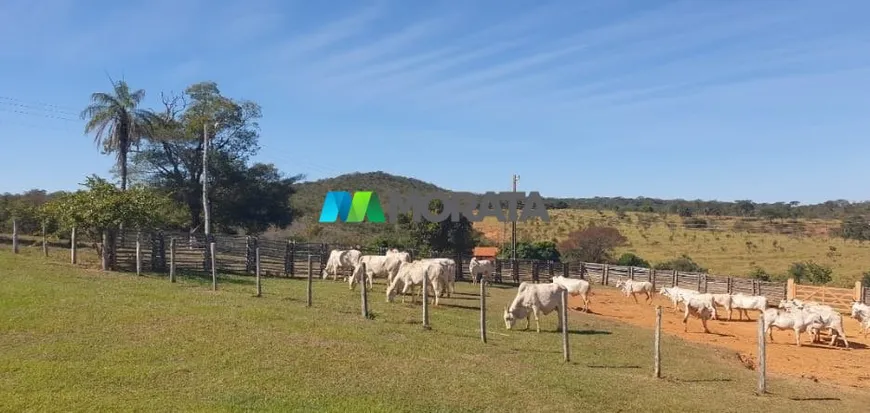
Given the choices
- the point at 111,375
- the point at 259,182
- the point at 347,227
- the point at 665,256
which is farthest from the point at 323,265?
the point at 665,256

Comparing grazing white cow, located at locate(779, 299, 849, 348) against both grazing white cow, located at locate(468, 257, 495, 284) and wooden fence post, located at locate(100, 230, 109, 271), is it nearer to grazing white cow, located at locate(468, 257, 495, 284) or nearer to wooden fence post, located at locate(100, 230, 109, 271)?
grazing white cow, located at locate(468, 257, 495, 284)

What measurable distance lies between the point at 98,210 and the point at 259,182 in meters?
25.0

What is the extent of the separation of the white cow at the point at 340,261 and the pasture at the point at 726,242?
26.0m

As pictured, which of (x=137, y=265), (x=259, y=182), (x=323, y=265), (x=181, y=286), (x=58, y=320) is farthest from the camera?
(x=259, y=182)

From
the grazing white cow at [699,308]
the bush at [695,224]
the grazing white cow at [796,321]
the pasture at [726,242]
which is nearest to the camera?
the grazing white cow at [796,321]

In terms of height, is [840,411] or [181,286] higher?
[181,286]

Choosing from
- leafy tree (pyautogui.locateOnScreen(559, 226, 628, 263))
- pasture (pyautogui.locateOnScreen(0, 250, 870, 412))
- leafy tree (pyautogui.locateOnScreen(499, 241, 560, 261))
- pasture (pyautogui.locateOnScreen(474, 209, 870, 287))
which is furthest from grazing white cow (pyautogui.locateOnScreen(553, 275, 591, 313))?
leafy tree (pyautogui.locateOnScreen(559, 226, 628, 263))

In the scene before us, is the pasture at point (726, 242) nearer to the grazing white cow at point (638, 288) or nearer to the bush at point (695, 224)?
the bush at point (695, 224)

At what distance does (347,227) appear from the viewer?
6938 centimetres

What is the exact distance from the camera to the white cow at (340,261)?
104 ft

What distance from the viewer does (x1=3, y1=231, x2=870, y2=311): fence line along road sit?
26.8 metres

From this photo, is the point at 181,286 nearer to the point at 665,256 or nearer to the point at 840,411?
the point at 840,411
